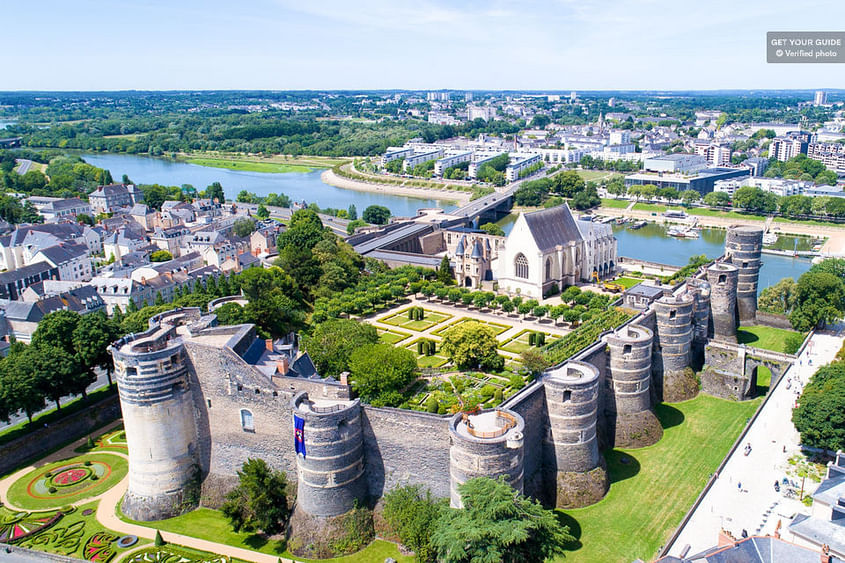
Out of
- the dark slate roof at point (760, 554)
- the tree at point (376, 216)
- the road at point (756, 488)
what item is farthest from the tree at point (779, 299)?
the tree at point (376, 216)

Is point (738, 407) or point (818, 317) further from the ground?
point (818, 317)

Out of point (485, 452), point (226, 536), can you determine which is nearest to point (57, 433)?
point (226, 536)

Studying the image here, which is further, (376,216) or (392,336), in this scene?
(376,216)

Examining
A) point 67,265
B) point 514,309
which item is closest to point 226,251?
point 67,265

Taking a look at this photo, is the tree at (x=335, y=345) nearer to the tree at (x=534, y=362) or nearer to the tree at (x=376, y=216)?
the tree at (x=534, y=362)

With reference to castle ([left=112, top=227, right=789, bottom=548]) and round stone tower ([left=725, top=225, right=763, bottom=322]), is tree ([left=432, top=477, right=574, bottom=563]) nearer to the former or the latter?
castle ([left=112, top=227, right=789, bottom=548])

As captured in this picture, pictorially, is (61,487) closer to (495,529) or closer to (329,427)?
(329,427)

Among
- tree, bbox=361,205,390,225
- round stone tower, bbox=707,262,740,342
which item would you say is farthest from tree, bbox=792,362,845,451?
tree, bbox=361,205,390,225

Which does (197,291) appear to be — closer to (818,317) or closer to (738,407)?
(738,407)
